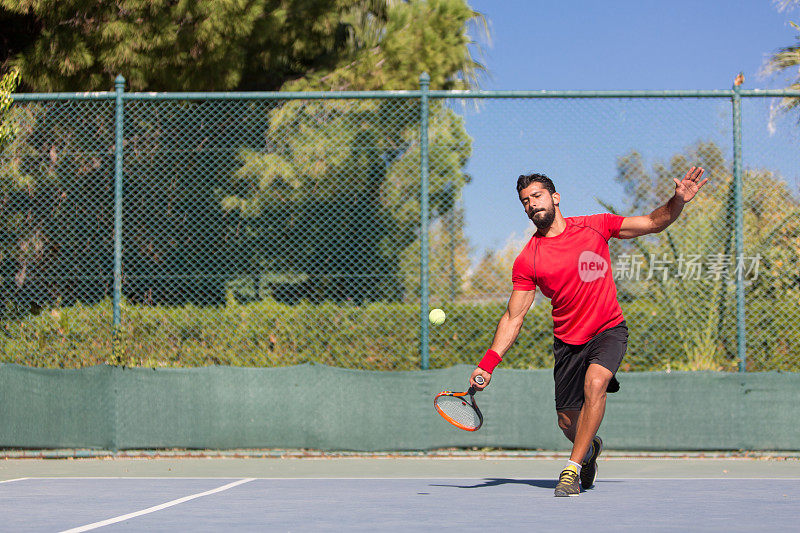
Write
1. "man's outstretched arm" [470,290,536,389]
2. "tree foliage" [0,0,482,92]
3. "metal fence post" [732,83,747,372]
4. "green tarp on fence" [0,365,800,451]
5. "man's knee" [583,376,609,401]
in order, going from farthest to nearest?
1. "tree foliage" [0,0,482,92]
2. "metal fence post" [732,83,747,372]
3. "green tarp on fence" [0,365,800,451]
4. "man's outstretched arm" [470,290,536,389]
5. "man's knee" [583,376,609,401]

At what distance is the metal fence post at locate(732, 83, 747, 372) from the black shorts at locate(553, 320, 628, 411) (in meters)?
3.03

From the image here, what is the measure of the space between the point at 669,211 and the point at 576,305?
2.67ft

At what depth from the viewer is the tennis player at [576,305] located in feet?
19.4

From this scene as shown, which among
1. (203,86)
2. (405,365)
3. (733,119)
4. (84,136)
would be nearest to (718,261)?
(733,119)

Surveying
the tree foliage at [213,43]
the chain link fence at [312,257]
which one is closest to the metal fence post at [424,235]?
the chain link fence at [312,257]

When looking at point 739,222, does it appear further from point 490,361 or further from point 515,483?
point 490,361

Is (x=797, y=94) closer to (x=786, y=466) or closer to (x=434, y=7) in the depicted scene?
(x=786, y=466)

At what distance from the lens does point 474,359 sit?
29.8ft

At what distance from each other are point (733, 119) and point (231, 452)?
215 inches

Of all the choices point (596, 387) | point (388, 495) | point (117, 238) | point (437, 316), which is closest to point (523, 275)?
point (596, 387)

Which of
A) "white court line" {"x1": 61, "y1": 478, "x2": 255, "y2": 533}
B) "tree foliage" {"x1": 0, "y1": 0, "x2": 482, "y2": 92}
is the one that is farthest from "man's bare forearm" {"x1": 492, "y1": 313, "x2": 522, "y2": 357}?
"tree foliage" {"x1": 0, "y1": 0, "x2": 482, "y2": 92}

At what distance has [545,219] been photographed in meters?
6.08

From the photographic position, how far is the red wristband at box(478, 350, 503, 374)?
5.94 meters

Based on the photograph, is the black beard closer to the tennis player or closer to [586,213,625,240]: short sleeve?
the tennis player
